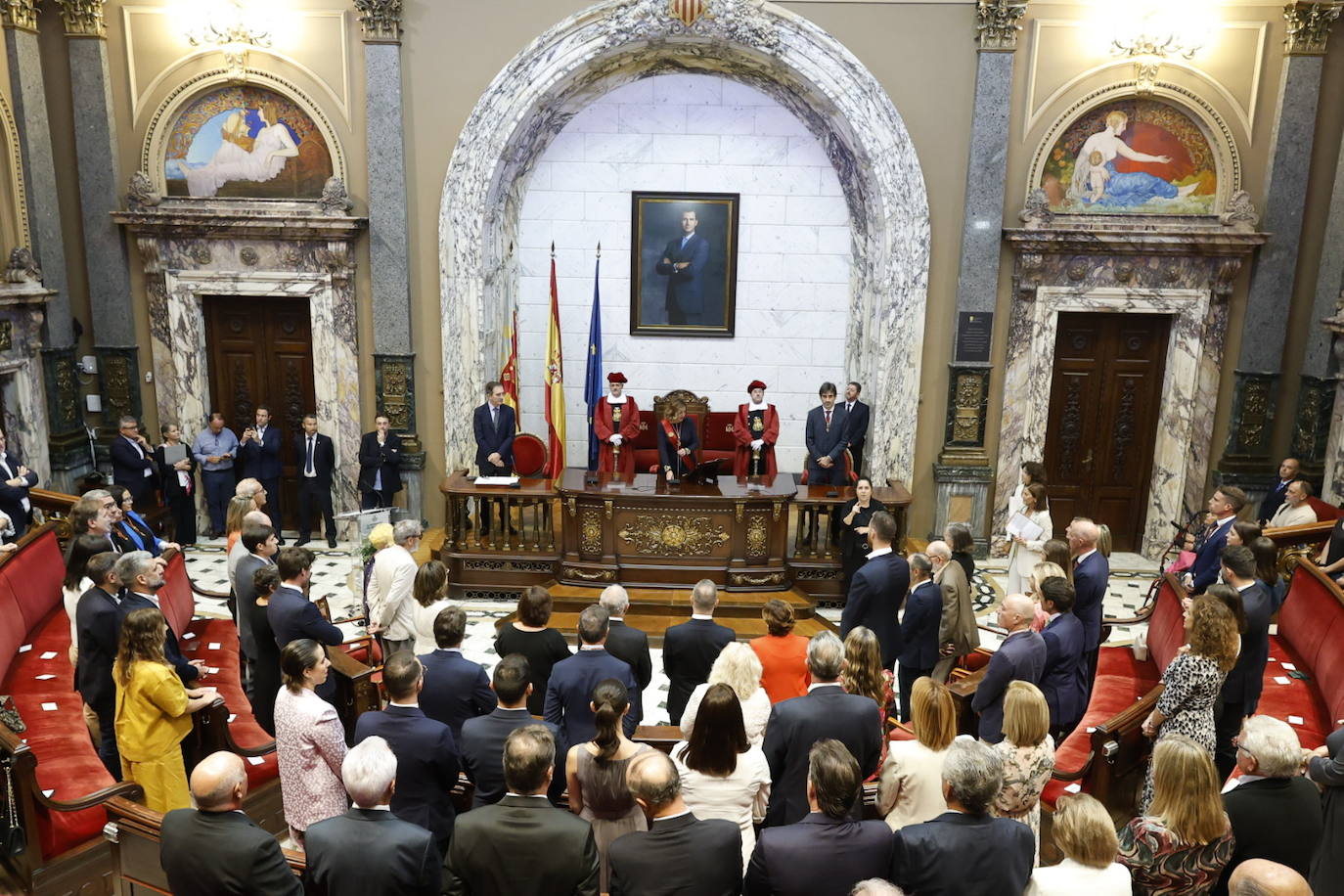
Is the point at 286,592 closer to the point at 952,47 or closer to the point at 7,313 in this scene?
the point at 7,313

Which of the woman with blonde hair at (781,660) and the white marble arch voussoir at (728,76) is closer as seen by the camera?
the woman with blonde hair at (781,660)

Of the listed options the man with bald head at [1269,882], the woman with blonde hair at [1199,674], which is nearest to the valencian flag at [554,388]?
the woman with blonde hair at [1199,674]

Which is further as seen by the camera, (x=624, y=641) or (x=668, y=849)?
(x=624, y=641)

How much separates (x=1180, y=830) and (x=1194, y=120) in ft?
29.0

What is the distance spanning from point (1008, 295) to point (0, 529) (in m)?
9.29

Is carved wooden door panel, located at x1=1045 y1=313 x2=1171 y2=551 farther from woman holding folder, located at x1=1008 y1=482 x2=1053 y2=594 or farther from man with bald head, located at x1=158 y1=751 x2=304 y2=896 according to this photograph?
man with bald head, located at x1=158 y1=751 x2=304 y2=896

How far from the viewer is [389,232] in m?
10.3

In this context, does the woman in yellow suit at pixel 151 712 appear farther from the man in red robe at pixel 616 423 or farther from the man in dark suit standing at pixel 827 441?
the man in dark suit standing at pixel 827 441

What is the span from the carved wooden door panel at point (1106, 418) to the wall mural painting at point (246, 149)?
8133 millimetres

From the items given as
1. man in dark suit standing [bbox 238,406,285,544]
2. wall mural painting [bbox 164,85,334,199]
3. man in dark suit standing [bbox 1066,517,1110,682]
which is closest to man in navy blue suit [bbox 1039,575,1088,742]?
man in dark suit standing [bbox 1066,517,1110,682]

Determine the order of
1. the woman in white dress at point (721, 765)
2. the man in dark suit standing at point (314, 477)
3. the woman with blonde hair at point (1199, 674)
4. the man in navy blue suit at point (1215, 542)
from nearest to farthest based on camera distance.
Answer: the woman in white dress at point (721, 765), the woman with blonde hair at point (1199, 674), the man in navy blue suit at point (1215, 542), the man in dark suit standing at point (314, 477)

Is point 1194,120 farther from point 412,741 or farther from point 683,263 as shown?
point 412,741

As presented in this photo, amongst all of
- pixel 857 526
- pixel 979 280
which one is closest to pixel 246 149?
pixel 857 526

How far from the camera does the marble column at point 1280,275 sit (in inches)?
382
